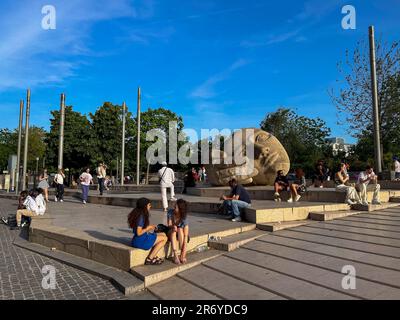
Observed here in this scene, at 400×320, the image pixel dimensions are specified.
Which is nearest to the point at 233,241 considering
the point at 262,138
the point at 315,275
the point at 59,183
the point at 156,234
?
the point at 156,234

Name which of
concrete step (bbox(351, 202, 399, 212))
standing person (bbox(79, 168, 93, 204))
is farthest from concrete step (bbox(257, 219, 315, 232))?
standing person (bbox(79, 168, 93, 204))

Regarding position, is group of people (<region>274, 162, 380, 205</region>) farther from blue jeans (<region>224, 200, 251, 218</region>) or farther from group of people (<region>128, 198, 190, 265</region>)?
group of people (<region>128, 198, 190, 265</region>)

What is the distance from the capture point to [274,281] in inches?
189

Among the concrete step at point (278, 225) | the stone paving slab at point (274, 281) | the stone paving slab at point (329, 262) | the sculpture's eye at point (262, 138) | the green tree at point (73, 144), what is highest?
the green tree at point (73, 144)

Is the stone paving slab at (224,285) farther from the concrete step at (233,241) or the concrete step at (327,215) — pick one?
the concrete step at (327,215)

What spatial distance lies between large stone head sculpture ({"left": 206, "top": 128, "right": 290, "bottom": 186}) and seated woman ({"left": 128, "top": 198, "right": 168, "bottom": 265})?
27.6ft

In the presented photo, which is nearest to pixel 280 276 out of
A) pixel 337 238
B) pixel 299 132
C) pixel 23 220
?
pixel 337 238

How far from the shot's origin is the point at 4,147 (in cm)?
4553

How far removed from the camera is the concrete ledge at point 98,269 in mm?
4906

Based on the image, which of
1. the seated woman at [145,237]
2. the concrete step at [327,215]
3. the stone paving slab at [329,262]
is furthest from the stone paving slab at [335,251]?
the seated woman at [145,237]

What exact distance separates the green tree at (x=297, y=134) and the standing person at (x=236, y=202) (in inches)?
1342

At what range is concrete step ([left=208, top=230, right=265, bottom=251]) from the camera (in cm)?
642
